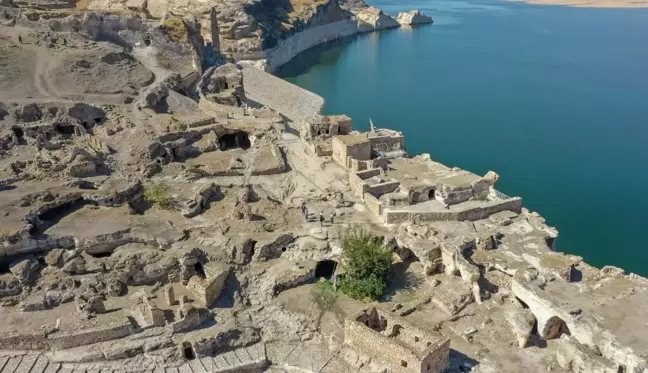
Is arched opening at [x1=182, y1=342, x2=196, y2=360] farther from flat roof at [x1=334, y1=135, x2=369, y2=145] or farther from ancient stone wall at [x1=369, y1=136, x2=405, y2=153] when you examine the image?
ancient stone wall at [x1=369, y1=136, x2=405, y2=153]

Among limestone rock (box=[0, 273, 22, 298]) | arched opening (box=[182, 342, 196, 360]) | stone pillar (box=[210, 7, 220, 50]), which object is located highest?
stone pillar (box=[210, 7, 220, 50])

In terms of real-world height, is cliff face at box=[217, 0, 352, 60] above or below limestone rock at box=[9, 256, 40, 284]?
above

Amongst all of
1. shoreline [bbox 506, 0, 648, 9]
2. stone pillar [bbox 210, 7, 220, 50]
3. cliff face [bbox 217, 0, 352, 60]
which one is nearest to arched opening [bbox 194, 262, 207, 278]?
stone pillar [bbox 210, 7, 220, 50]

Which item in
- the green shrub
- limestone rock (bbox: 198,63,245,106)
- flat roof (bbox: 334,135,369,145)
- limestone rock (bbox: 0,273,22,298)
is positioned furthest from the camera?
limestone rock (bbox: 198,63,245,106)

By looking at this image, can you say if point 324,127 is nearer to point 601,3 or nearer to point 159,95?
point 159,95

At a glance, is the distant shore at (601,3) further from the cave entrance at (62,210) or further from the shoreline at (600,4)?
the cave entrance at (62,210)

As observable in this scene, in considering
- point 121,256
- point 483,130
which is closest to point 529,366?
point 121,256
